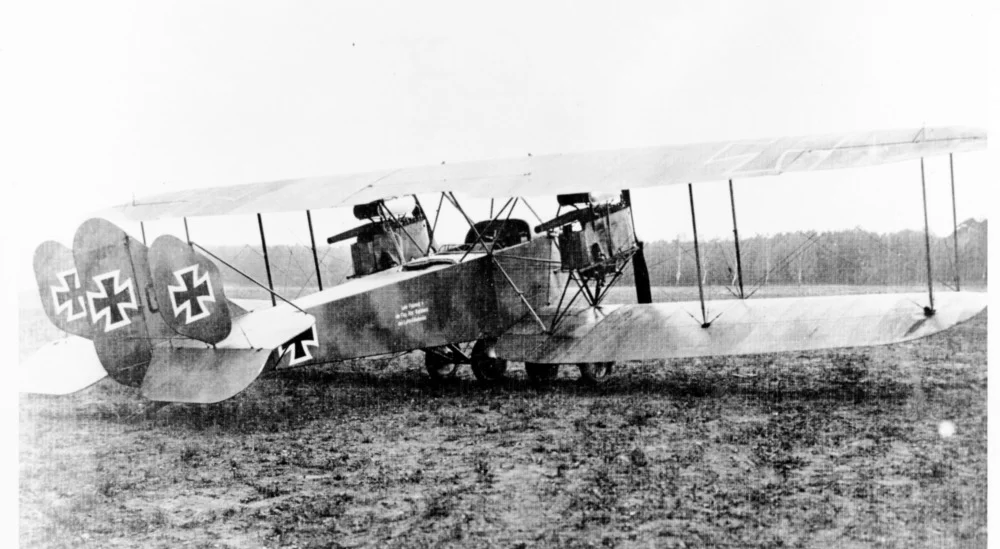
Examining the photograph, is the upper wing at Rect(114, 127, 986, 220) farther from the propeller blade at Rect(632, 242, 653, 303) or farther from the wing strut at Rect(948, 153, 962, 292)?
the propeller blade at Rect(632, 242, 653, 303)

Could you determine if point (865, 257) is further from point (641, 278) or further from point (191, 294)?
point (191, 294)

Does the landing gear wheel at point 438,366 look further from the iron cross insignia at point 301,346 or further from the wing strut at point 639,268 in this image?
the wing strut at point 639,268

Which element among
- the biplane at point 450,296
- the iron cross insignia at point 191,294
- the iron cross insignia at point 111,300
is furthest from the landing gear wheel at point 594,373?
the iron cross insignia at point 111,300

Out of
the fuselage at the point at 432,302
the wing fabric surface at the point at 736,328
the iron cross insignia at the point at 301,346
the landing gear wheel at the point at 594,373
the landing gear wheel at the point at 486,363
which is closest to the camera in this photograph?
the wing fabric surface at the point at 736,328

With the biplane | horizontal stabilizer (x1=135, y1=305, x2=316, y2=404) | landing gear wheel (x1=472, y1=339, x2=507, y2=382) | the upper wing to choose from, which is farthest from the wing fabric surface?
horizontal stabilizer (x1=135, y1=305, x2=316, y2=404)

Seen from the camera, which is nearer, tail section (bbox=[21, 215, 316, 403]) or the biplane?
tail section (bbox=[21, 215, 316, 403])

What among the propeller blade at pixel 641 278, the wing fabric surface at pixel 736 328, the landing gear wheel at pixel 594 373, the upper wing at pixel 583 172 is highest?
the upper wing at pixel 583 172
